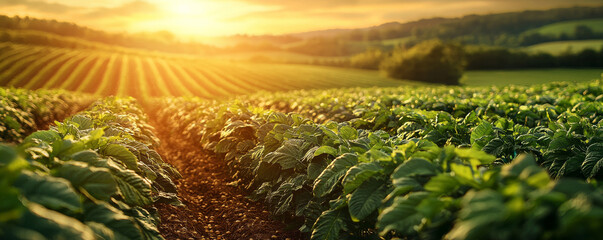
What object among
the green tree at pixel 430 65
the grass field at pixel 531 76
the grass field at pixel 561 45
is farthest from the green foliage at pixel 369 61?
the grass field at pixel 561 45

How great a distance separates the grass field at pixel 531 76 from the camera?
4916cm

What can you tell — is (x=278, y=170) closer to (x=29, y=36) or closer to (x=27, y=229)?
(x=27, y=229)

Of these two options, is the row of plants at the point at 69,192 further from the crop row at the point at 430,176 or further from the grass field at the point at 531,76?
the grass field at the point at 531,76

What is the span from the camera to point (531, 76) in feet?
180

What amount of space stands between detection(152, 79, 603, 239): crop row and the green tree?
58558mm

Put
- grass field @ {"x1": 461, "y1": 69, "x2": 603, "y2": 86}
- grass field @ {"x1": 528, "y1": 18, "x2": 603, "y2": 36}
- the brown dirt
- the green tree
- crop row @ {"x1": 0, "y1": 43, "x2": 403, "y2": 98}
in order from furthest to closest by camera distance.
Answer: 1. grass field @ {"x1": 528, "y1": 18, "x2": 603, "y2": 36}
2. the green tree
3. grass field @ {"x1": 461, "y1": 69, "x2": 603, "y2": 86}
4. crop row @ {"x1": 0, "y1": 43, "x2": 403, "y2": 98}
5. the brown dirt

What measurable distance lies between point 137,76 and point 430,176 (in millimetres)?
43116

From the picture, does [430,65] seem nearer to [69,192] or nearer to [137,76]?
[137,76]

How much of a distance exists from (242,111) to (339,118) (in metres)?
2.05

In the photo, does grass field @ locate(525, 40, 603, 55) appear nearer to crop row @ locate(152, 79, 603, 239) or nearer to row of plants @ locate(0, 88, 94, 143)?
crop row @ locate(152, 79, 603, 239)

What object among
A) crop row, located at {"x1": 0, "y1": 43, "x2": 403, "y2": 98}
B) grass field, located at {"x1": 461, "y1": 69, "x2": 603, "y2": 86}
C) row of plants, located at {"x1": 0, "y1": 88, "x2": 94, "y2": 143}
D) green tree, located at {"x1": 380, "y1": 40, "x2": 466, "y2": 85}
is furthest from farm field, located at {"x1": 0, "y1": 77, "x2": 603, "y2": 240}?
green tree, located at {"x1": 380, "y1": 40, "x2": 466, "y2": 85}

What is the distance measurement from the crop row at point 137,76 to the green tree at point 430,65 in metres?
11.0

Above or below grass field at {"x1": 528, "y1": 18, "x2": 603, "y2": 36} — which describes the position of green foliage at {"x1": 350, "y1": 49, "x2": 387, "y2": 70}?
below

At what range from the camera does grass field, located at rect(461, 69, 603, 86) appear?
49156mm
